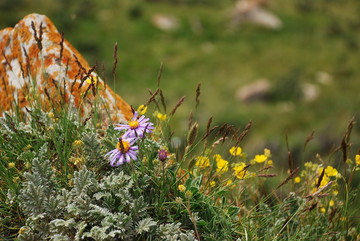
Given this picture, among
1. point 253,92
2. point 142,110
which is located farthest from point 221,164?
point 253,92

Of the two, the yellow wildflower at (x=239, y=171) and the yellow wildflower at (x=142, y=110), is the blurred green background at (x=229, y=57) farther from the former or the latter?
the yellow wildflower at (x=142, y=110)

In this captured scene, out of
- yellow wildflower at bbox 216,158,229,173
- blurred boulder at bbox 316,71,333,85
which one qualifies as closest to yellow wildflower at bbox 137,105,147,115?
yellow wildflower at bbox 216,158,229,173

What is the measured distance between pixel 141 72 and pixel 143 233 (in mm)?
13301

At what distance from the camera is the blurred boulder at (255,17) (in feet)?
64.3

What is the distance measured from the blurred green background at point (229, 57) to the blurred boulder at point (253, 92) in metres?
0.03

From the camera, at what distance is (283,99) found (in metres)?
15.5

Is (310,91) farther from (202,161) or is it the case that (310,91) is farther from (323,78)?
(202,161)

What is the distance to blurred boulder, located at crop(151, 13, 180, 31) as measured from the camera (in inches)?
717

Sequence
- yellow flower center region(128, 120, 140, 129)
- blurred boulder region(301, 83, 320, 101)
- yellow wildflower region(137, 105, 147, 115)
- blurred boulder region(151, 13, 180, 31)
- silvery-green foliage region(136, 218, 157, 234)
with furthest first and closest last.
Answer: blurred boulder region(151, 13, 180, 31) → blurred boulder region(301, 83, 320, 101) → yellow wildflower region(137, 105, 147, 115) → yellow flower center region(128, 120, 140, 129) → silvery-green foliage region(136, 218, 157, 234)

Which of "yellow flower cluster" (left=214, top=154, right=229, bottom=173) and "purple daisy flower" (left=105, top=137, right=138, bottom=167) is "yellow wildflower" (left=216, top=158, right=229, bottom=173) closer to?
"yellow flower cluster" (left=214, top=154, right=229, bottom=173)

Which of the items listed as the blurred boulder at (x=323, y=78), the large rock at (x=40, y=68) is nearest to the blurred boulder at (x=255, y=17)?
the blurred boulder at (x=323, y=78)

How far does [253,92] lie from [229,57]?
2.41m

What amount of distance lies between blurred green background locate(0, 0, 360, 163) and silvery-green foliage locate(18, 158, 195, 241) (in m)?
9.44

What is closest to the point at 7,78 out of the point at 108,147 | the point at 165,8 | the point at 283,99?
the point at 108,147
